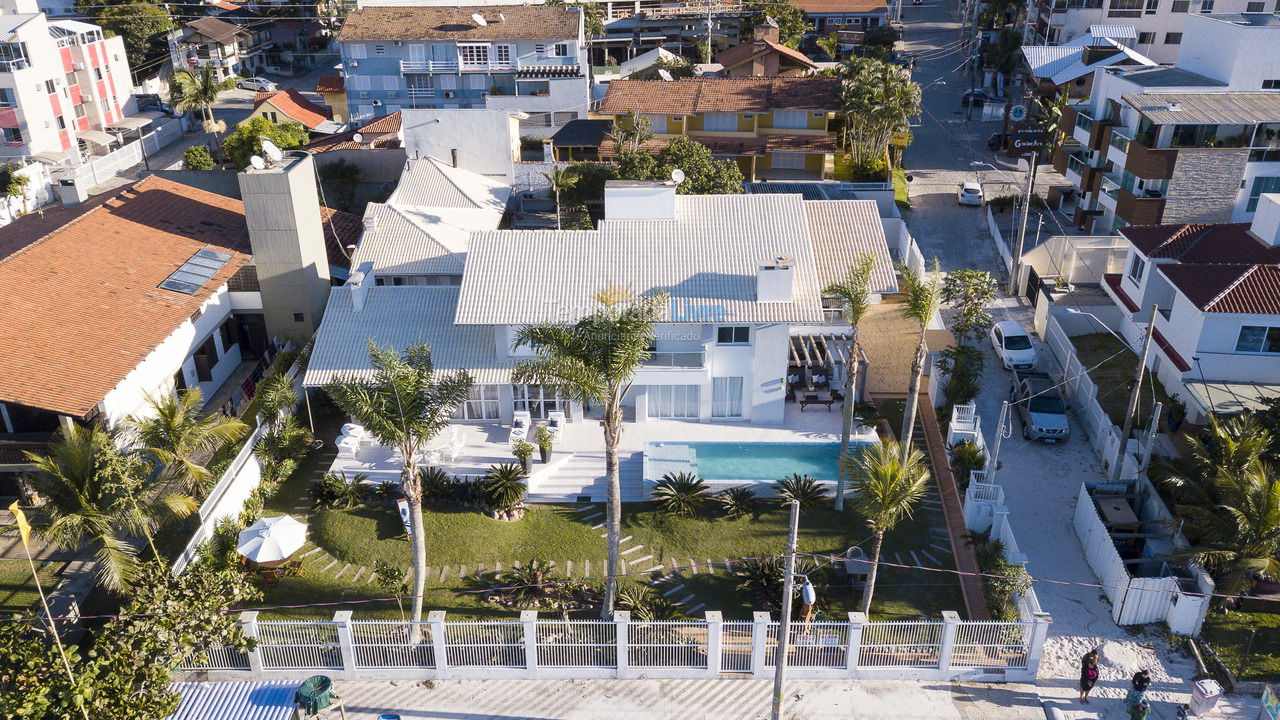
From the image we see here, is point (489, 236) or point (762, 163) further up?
point (489, 236)

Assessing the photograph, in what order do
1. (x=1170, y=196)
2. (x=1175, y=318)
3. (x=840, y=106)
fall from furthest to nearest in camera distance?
1. (x=840, y=106)
2. (x=1170, y=196)
3. (x=1175, y=318)

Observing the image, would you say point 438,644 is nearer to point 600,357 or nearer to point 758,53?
point 600,357

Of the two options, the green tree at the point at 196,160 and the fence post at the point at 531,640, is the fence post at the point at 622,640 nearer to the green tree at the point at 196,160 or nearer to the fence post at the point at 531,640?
the fence post at the point at 531,640

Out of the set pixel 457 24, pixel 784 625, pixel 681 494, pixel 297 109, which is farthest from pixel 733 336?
pixel 297 109

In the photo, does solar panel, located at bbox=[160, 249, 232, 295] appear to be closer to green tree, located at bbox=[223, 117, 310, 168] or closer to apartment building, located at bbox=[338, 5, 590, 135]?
green tree, located at bbox=[223, 117, 310, 168]

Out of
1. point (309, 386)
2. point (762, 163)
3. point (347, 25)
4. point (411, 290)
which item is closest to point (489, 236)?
point (411, 290)

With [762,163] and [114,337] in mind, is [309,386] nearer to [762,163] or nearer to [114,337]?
[114,337]

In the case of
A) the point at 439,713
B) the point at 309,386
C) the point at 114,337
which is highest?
the point at 114,337
